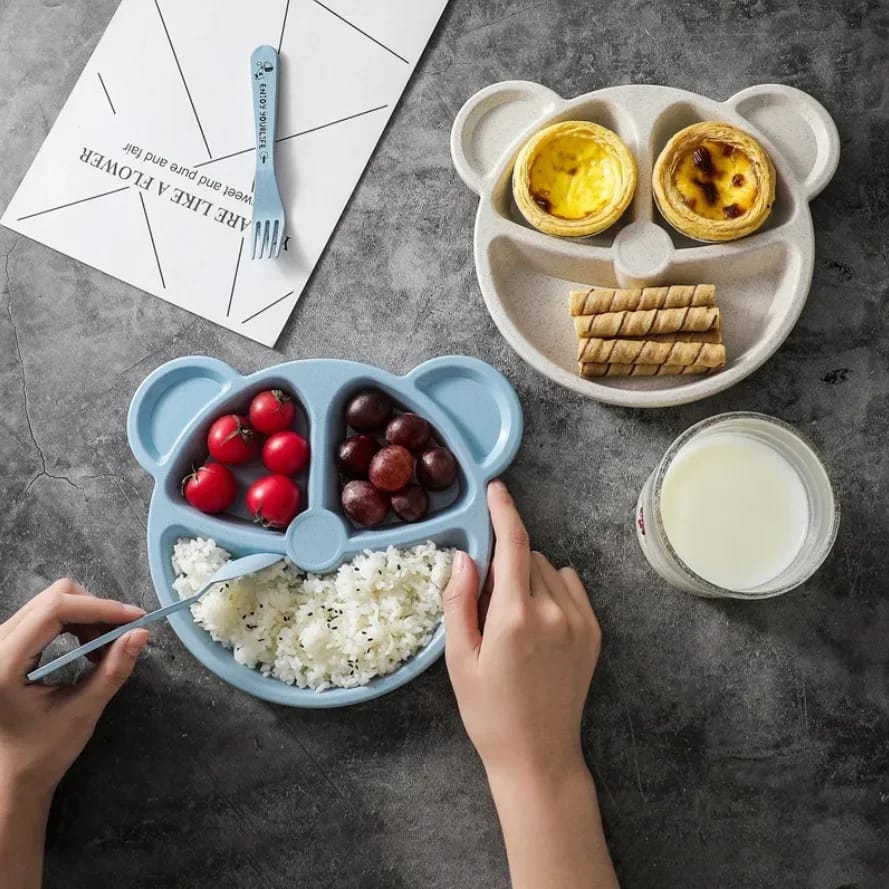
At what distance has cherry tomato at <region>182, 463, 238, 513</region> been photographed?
156 centimetres

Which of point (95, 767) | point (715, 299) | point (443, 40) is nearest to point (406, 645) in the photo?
A: point (95, 767)

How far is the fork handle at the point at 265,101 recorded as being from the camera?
5.60ft

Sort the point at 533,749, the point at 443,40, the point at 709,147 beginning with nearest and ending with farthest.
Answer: the point at 533,749 → the point at 709,147 → the point at 443,40

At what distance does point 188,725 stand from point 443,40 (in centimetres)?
140

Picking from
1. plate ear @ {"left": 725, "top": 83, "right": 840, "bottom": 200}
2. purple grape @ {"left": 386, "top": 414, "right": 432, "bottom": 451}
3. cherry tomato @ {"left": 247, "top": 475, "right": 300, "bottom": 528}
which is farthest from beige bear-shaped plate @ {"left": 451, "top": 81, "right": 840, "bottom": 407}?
cherry tomato @ {"left": 247, "top": 475, "right": 300, "bottom": 528}

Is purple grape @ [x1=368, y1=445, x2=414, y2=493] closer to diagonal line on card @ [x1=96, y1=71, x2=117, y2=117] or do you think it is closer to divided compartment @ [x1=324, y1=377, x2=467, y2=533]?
divided compartment @ [x1=324, y1=377, x2=467, y2=533]

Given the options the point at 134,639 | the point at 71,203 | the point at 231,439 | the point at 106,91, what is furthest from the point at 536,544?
the point at 106,91

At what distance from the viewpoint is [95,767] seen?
163 centimetres

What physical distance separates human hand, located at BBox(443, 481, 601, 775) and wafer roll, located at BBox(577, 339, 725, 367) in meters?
0.33

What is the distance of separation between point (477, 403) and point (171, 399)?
→ 0.56 meters

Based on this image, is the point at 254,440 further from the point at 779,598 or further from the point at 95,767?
the point at 779,598

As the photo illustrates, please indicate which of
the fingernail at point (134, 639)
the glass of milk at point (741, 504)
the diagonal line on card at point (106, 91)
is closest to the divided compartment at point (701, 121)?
the glass of milk at point (741, 504)

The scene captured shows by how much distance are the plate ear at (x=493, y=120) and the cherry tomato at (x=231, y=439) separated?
23.8 inches

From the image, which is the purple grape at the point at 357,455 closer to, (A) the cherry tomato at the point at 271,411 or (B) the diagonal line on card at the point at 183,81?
(A) the cherry tomato at the point at 271,411
